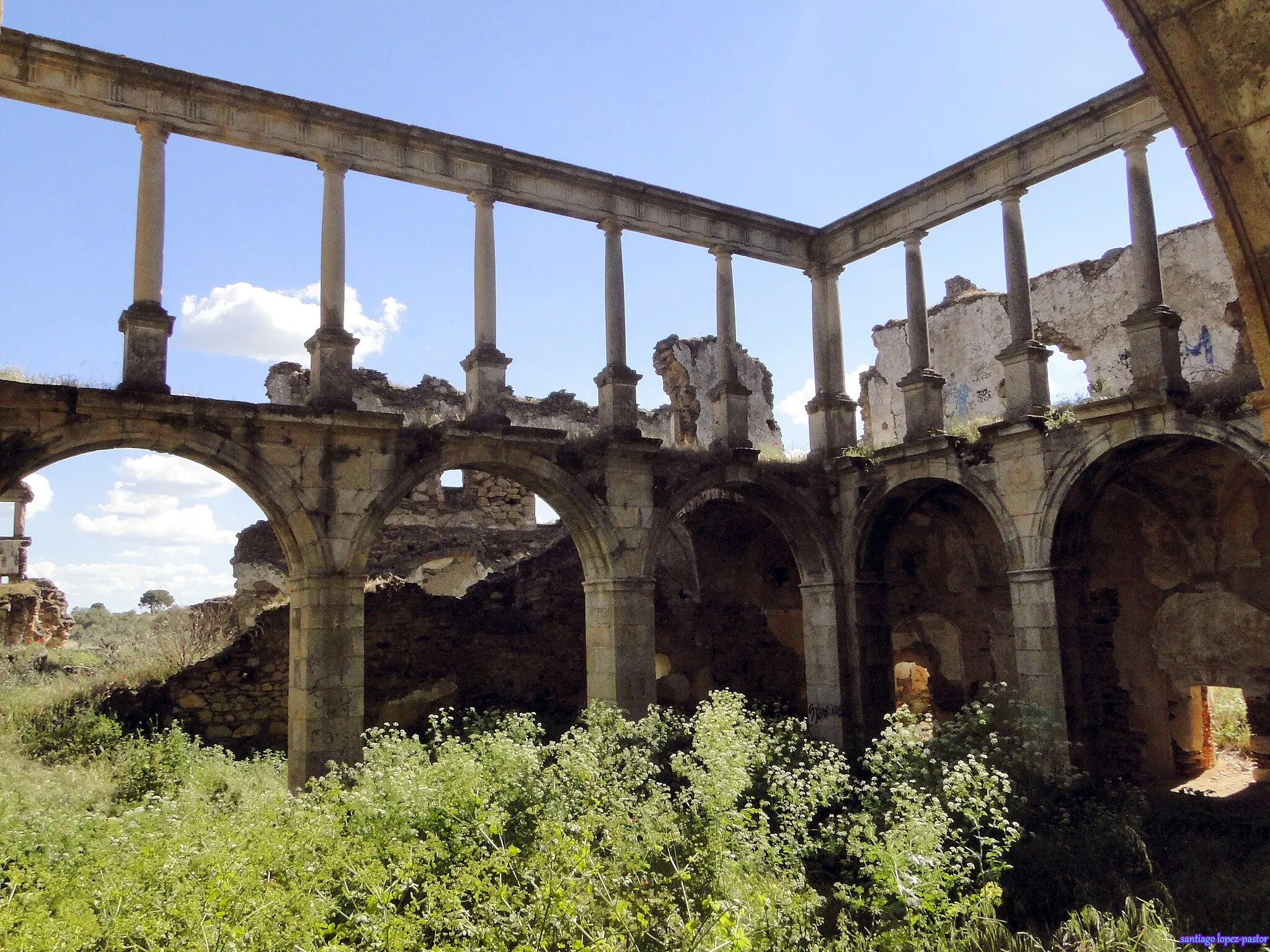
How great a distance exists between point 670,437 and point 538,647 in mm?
6578

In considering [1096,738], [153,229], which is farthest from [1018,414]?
[153,229]

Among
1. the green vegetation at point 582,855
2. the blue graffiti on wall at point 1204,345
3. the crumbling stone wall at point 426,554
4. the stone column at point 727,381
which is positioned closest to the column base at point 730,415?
the stone column at point 727,381

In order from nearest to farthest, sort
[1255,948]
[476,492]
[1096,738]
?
[1255,948], [1096,738], [476,492]

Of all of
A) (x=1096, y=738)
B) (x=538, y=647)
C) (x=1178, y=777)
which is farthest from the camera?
(x=538, y=647)

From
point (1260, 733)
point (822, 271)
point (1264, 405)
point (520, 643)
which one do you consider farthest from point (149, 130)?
point (1260, 733)

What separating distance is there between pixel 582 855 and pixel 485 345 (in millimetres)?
6867

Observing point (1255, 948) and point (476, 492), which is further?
point (476, 492)

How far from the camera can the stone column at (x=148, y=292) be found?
28.7 ft

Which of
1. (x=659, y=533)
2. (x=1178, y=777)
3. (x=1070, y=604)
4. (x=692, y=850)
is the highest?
(x=659, y=533)

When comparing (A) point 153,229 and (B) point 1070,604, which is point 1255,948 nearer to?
(B) point 1070,604

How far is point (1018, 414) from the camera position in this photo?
10.6 meters

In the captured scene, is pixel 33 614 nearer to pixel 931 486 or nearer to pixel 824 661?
pixel 824 661

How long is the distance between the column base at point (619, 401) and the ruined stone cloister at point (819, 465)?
37 millimetres

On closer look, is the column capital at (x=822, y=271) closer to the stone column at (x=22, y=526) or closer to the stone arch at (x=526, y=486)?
the stone arch at (x=526, y=486)
